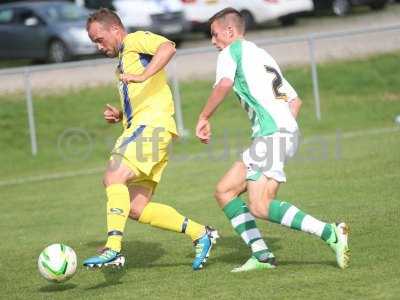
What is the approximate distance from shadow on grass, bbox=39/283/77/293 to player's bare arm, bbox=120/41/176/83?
159 centimetres

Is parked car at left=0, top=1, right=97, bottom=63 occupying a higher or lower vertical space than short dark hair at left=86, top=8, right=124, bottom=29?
lower

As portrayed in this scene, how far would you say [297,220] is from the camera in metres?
7.55

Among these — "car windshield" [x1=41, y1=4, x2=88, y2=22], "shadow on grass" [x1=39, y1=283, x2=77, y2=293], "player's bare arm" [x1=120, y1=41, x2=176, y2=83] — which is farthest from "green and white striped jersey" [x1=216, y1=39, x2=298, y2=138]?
"car windshield" [x1=41, y1=4, x2=88, y2=22]

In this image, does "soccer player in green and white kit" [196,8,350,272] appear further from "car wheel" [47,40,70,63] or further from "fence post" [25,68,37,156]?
"car wheel" [47,40,70,63]

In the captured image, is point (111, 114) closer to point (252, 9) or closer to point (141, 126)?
point (141, 126)

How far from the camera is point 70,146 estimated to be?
61.0 ft

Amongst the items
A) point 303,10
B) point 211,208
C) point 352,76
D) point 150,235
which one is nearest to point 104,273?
point 150,235

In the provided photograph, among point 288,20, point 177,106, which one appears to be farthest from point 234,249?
point 288,20

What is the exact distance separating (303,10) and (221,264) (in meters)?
23.6

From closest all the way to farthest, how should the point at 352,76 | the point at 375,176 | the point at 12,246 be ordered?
the point at 12,246 → the point at 375,176 → the point at 352,76

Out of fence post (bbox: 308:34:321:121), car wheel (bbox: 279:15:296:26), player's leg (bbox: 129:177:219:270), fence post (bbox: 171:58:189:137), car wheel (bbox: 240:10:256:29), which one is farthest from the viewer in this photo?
car wheel (bbox: 279:15:296:26)

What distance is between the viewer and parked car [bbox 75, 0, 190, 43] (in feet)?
99.1

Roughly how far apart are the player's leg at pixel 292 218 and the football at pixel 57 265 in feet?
4.50

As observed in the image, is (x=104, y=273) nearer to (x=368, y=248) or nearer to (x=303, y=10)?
Answer: (x=368, y=248)
